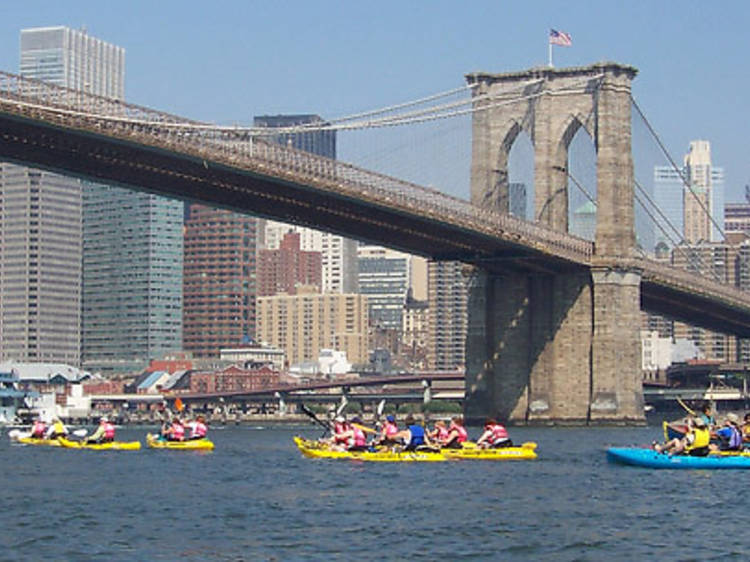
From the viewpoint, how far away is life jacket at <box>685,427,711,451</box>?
50.5 meters

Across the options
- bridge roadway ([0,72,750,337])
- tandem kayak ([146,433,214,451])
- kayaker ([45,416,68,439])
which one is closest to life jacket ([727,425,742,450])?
tandem kayak ([146,433,214,451])

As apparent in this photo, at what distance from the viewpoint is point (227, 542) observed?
33.2m

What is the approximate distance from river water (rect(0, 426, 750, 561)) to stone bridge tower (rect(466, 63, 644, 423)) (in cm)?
4176

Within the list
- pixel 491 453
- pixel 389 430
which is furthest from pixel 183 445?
pixel 491 453

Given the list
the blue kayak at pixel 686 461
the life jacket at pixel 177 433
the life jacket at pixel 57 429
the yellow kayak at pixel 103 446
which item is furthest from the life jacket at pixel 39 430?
the blue kayak at pixel 686 461

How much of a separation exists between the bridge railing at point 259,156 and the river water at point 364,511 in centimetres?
1408

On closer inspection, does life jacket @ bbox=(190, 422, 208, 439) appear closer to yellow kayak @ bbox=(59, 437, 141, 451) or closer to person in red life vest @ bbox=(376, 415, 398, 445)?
yellow kayak @ bbox=(59, 437, 141, 451)

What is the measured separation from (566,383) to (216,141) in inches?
1309

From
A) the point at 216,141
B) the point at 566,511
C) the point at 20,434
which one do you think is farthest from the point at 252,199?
the point at 566,511

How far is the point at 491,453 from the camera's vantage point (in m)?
56.7

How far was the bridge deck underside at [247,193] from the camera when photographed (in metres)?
68.8

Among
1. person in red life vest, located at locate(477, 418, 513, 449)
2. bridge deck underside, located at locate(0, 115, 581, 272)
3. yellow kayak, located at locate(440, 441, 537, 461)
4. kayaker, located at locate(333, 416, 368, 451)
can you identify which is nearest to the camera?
kayaker, located at locate(333, 416, 368, 451)

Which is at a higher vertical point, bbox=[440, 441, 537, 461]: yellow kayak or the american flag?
the american flag

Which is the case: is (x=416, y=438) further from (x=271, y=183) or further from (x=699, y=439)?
(x=271, y=183)
